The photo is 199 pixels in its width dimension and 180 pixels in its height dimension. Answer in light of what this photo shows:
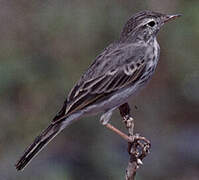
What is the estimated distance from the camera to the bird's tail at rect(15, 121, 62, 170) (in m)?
5.41

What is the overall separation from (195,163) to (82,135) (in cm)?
191

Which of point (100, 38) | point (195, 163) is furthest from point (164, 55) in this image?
point (195, 163)

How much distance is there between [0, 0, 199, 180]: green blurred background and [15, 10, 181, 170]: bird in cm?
189

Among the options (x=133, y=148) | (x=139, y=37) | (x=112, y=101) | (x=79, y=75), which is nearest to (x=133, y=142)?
(x=133, y=148)

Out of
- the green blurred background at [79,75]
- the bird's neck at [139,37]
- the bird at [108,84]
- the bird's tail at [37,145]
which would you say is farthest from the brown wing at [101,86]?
the green blurred background at [79,75]

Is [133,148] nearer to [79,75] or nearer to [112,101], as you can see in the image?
[112,101]

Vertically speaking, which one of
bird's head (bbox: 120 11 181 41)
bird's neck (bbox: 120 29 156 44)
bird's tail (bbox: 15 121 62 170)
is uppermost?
bird's head (bbox: 120 11 181 41)

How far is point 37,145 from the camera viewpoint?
221 inches

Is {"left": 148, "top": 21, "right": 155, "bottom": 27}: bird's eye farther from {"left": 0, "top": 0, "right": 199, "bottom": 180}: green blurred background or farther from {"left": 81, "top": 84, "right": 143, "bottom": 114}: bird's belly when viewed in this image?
{"left": 0, "top": 0, "right": 199, "bottom": 180}: green blurred background

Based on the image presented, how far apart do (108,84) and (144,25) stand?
0.86 m

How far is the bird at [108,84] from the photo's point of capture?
5.78 m

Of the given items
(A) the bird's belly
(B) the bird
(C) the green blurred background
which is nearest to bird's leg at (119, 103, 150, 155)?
(A) the bird's belly

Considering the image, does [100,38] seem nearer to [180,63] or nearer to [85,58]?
[85,58]

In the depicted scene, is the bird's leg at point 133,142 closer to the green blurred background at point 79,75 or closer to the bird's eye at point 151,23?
the bird's eye at point 151,23
